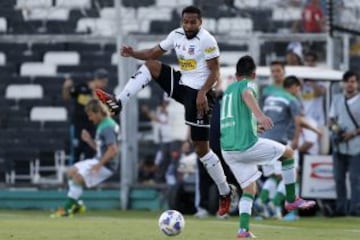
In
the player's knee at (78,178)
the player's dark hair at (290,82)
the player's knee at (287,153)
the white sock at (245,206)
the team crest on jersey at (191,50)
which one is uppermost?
the team crest on jersey at (191,50)

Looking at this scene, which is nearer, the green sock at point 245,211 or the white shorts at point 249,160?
the green sock at point 245,211

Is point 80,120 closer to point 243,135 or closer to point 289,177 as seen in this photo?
point 289,177

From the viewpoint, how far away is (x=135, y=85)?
15773mm

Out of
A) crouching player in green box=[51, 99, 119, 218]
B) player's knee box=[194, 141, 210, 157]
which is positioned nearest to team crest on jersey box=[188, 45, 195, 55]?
player's knee box=[194, 141, 210, 157]

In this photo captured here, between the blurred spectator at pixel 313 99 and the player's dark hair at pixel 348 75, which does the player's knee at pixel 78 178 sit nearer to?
the blurred spectator at pixel 313 99

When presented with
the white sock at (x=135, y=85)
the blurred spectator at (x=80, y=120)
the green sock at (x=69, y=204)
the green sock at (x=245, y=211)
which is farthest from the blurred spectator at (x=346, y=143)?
the green sock at (x=245, y=211)

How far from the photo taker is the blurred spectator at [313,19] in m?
23.6

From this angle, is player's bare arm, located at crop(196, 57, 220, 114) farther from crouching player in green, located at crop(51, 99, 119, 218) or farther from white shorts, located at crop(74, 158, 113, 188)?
white shorts, located at crop(74, 158, 113, 188)

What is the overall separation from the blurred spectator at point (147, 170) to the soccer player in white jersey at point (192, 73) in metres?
7.17

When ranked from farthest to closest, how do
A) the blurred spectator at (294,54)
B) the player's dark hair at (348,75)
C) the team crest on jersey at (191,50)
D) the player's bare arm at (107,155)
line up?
the blurred spectator at (294,54)
the player's bare arm at (107,155)
the player's dark hair at (348,75)
the team crest on jersey at (191,50)

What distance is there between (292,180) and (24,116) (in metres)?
10.4

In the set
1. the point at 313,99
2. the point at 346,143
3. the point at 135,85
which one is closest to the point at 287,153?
the point at 135,85

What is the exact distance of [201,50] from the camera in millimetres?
15969

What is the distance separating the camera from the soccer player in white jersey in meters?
15.9
